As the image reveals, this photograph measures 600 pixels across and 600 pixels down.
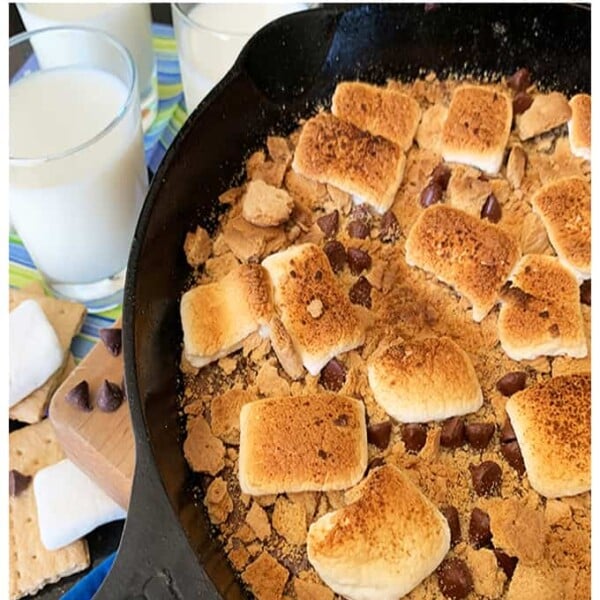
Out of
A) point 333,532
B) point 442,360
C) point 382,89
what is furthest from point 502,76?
point 333,532

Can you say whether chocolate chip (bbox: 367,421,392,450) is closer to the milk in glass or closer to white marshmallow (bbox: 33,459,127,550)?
white marshmallow (bbox: 33,459,127,550)

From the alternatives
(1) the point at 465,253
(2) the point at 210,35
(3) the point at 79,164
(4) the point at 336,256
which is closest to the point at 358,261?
(4) the point at 336,256

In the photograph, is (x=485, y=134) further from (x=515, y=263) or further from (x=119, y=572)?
(x=119, y=572)

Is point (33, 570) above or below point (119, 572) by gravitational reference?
below

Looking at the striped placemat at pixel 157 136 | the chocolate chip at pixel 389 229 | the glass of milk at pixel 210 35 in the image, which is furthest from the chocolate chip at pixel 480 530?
the glass of milk at pixel 210 35

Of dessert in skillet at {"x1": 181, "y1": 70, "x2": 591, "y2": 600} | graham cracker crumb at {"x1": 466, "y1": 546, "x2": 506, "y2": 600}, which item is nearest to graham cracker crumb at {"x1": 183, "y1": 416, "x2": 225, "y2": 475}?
dessert in skillet at {"x1": 181, "y1": 70, "x2": 591, "y2": 600}

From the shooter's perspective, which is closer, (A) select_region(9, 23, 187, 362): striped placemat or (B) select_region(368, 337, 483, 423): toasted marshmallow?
(B) select_region(368, 337, 483, 423): toasted marshmallow
